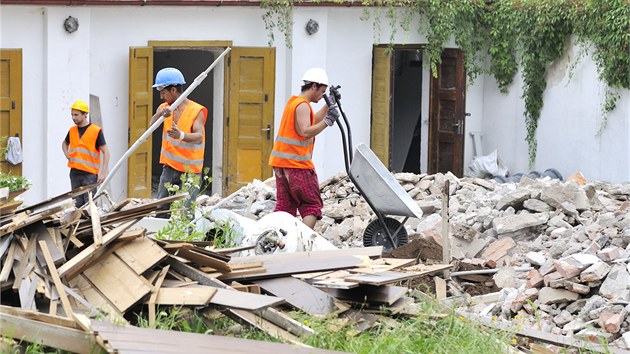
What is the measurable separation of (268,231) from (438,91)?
10236 mm

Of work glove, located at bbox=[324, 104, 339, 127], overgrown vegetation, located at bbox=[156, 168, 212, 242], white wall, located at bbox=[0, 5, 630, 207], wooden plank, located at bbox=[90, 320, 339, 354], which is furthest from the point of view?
white wall, located at bbox=[0, 5, 630, 207]

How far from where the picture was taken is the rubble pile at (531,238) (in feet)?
31.5

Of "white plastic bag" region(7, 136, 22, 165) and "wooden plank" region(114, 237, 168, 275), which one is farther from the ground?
"white plastic bag" region(7, 136, 22, 165)

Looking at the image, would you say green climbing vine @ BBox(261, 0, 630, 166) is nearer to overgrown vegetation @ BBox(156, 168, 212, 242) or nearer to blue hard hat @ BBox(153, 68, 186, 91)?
blue hard hat @ BBox(153, 68, 186, 91)

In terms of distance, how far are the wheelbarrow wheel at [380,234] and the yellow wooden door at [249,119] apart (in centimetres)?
657

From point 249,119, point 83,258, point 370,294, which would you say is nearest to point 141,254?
point 83,258

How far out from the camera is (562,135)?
19141 millimetres

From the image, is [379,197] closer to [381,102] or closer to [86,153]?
[86,153]

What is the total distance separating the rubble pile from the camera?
960 cm

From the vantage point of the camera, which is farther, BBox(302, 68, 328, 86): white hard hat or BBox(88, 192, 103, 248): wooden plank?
BBox(302, 68, 328, 86): white hard hat

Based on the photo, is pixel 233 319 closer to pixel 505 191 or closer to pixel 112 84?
pixel 505 191

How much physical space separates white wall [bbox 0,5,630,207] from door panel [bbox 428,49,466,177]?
10.0 inches

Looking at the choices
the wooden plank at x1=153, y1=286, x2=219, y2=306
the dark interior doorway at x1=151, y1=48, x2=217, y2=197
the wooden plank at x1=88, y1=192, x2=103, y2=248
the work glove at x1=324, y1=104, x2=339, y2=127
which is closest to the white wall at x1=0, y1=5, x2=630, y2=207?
the dark interior doorway at x1=151, y1=48, x2=217, y2=197

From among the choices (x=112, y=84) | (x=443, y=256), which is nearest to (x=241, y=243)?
(x=443, y=256)
